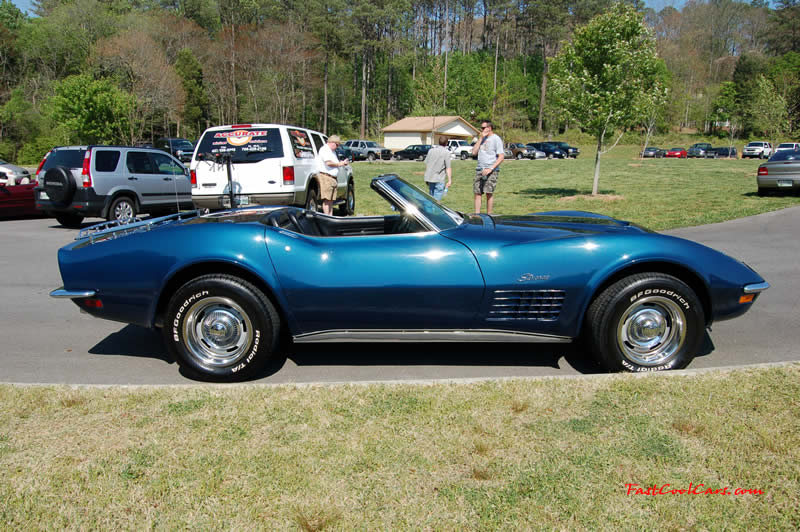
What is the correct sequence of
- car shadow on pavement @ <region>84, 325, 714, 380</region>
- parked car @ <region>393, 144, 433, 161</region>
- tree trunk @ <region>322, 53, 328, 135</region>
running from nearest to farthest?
car shadow on pavement @ <region>84, 325, 714, 380</region>, parked car @ <region>393, 144, 433, 161</region>, tree trunk @ <region>322, 53, 328, 135</region>

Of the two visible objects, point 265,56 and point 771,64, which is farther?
point 771,64

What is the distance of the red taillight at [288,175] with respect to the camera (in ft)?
34.7

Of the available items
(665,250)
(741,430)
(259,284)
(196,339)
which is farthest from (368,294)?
(741,430)

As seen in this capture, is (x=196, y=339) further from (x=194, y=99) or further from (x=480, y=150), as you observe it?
(x=194, y=99)

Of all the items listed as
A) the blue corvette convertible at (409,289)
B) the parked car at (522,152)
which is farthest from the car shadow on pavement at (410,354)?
the parked car at (522,152)

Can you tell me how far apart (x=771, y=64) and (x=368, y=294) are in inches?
3887

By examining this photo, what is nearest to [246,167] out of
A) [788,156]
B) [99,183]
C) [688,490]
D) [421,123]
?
[99,183]

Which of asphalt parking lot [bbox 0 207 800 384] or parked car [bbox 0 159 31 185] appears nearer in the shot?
asphalt parking lot [bbox 0 207 800 384]

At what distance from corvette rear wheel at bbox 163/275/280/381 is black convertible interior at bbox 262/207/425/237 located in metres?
0.60

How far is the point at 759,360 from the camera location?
4.35m

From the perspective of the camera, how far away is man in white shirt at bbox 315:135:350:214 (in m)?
10.7

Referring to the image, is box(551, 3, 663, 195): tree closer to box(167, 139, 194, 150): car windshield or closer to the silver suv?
the silver suv

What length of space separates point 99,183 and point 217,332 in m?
9.25

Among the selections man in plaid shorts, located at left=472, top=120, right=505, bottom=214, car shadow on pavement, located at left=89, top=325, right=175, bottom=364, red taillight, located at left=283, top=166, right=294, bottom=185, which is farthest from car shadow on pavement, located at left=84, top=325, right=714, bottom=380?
man in plaid shorts, located at left=472, top=120, right=505, bottom=214
